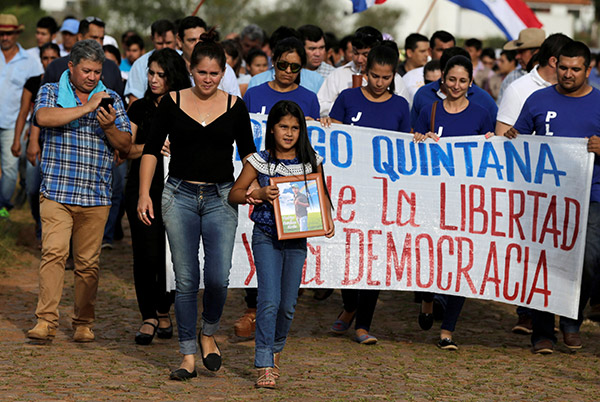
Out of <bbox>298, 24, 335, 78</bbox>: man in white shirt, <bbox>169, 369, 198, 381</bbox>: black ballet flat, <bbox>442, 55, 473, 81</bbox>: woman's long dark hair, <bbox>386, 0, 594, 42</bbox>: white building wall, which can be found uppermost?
<bbox>386, 0, 594, 42</bbox>: white building wall

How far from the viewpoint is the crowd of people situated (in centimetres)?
693

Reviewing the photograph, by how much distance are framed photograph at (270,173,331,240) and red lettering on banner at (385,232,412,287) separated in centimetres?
182

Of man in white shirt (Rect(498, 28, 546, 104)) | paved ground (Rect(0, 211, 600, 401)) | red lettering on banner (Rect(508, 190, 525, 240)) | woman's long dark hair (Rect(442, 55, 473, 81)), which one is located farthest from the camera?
man in white shirt (Rect(498, 28, 546, 104))

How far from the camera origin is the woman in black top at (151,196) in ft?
26.5

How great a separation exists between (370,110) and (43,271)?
2741mm

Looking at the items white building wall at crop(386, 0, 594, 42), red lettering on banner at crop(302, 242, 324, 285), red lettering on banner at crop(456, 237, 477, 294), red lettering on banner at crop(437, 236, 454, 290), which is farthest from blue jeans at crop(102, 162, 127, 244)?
white building wall at crop(386, 0, 594, 42)

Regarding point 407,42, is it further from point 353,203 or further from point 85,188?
point 85,188

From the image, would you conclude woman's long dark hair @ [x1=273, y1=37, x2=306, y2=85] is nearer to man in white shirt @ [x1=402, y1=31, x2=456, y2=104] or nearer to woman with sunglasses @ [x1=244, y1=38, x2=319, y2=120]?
woman with sunglasses @ [x1=244, y1=38, x2=319, y2=120]

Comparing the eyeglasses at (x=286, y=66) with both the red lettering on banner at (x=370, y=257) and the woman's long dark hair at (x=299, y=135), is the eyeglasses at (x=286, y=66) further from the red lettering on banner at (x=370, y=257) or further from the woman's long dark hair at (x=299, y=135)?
the woman's long dark hair at (x=299, y=135)

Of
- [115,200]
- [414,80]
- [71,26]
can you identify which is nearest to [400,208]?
[414,80]

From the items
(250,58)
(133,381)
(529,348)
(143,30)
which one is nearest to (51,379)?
(133,381)

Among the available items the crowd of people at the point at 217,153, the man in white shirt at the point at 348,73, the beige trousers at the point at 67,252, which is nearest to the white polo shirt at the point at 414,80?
the crowd of people at the point at 217,153

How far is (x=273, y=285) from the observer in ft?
22.5

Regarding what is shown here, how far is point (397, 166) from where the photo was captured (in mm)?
A: 8695
